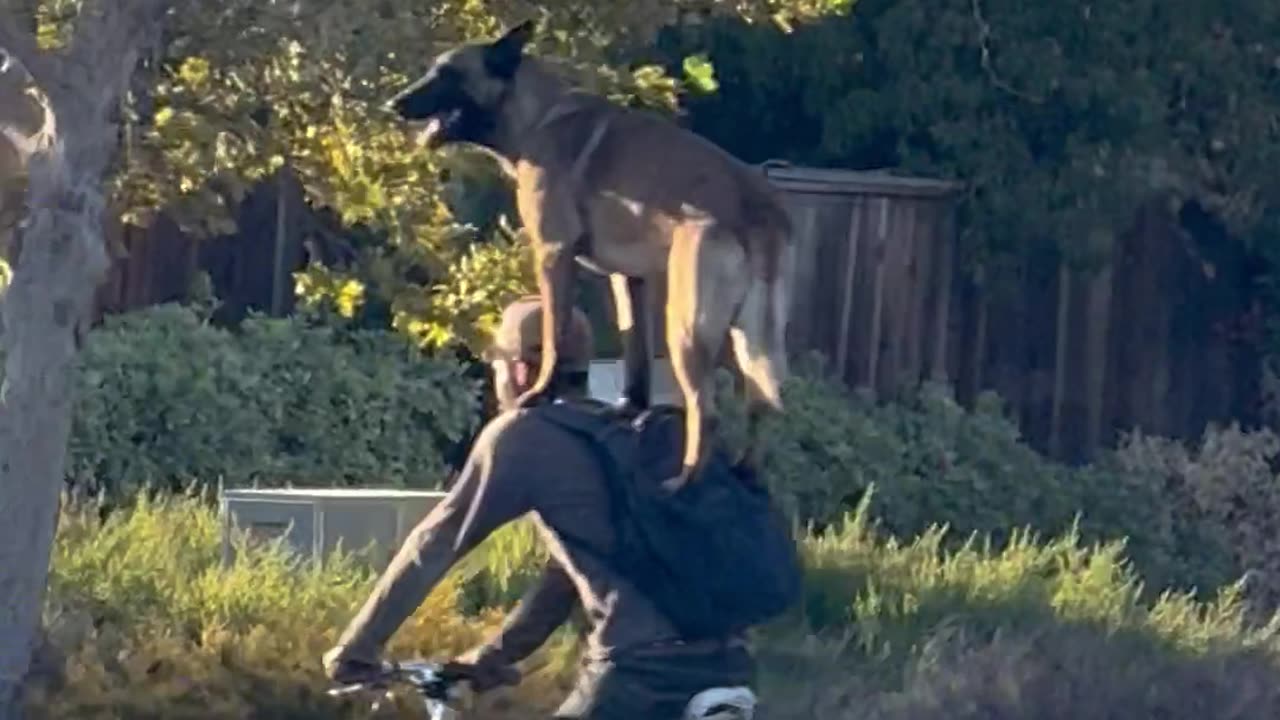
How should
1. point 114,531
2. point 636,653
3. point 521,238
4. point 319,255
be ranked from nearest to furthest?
point 636,653 < point 521,238 < point 114,531 < point 319,255

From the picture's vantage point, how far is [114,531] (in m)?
10.0

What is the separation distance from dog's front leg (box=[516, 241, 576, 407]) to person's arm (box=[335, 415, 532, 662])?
0.83 feet

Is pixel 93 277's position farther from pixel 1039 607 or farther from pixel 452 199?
pixel 1039 607

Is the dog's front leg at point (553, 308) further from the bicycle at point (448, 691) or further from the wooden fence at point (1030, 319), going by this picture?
the wooden fence at point (1030, 319)

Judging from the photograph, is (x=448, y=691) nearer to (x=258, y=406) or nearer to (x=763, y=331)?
(x=763, y=331)

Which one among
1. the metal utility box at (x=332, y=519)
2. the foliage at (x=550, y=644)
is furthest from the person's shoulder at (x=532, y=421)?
the metal utility box at (x=332, y=519)

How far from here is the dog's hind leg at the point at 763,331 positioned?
Answer: 673cm

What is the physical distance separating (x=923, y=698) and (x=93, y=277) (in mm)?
2470

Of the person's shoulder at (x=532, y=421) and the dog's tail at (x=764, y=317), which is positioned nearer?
the person's shoulder at (x=532, y=421)

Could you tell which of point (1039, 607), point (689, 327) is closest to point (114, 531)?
point (1039, 607)

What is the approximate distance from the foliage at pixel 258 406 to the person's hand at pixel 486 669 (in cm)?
588

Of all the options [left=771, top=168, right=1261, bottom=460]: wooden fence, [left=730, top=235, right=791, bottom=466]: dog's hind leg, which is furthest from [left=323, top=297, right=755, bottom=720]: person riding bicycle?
[left=771, top=168, right=1261, bottom=460]: wooden fence

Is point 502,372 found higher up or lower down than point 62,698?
higher up

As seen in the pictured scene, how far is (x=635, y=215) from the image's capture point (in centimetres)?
670
